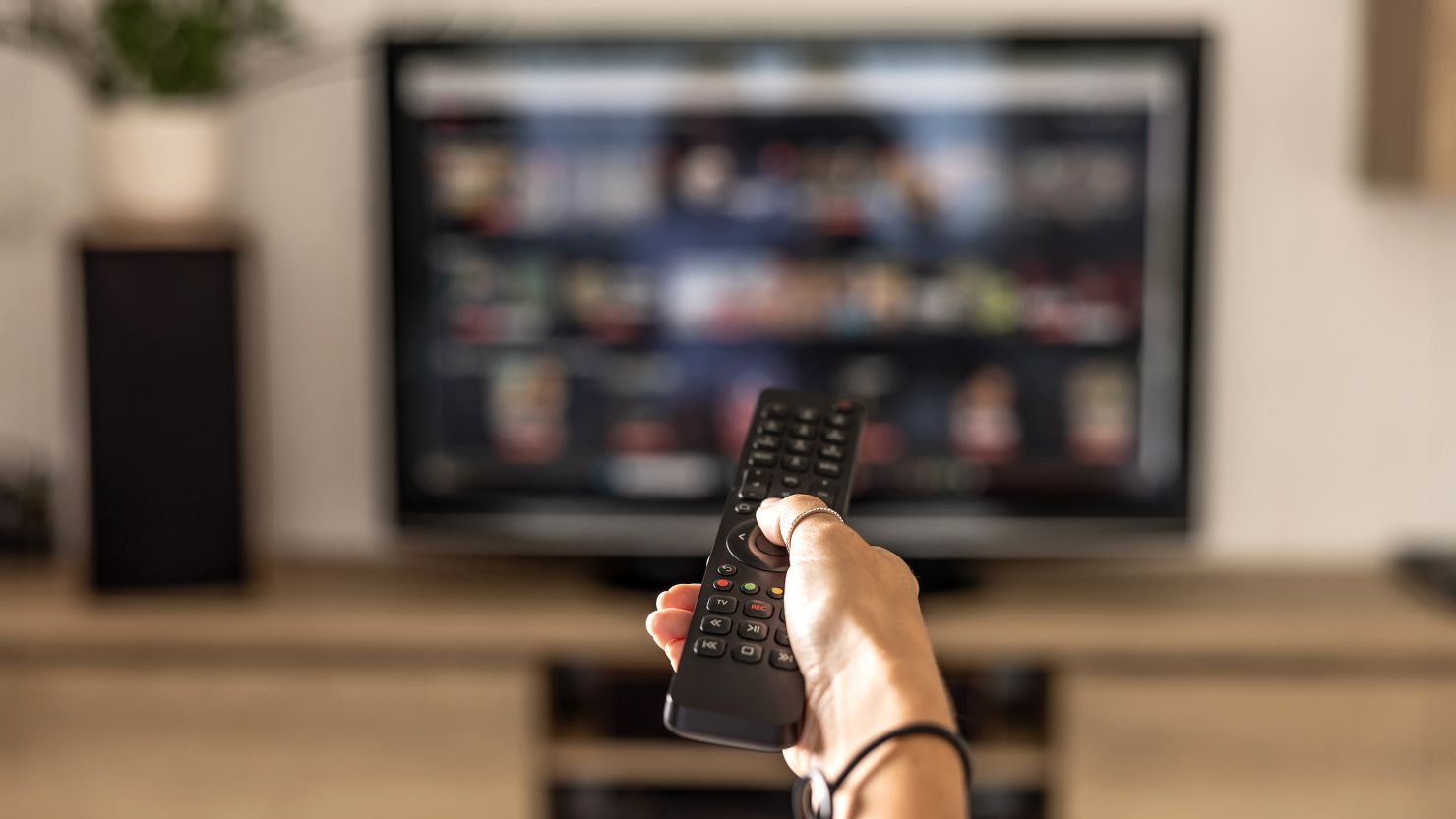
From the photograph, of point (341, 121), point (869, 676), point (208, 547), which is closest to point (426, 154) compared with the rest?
point (341, 121)

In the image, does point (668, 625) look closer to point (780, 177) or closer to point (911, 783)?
point (911, 783)

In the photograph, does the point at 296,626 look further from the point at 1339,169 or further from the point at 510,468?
the point at 1339,169

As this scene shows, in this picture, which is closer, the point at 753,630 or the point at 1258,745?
the point at 753,630

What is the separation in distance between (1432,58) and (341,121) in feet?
5.26

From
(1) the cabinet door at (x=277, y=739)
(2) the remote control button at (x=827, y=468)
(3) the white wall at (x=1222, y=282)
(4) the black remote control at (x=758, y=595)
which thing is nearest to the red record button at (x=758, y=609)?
(4) the black remote control at (x=758, y=595)

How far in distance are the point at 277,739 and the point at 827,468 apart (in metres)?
1.43

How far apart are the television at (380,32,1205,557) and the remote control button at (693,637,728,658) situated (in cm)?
145

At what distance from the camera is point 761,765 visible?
7.41 ft

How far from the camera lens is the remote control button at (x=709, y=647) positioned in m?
0.94

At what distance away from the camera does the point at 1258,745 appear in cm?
222

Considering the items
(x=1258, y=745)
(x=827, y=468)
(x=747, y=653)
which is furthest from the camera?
(x=1258, y=745)

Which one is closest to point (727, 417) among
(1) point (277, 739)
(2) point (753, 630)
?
(1) point (277, 739)

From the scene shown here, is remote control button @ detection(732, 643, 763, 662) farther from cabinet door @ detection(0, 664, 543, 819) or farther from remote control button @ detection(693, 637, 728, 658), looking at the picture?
cabinet door @ detection(0, 664, 543, 819)

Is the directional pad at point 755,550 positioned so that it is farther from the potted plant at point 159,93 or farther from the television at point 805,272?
the potted plant at point 159,93
